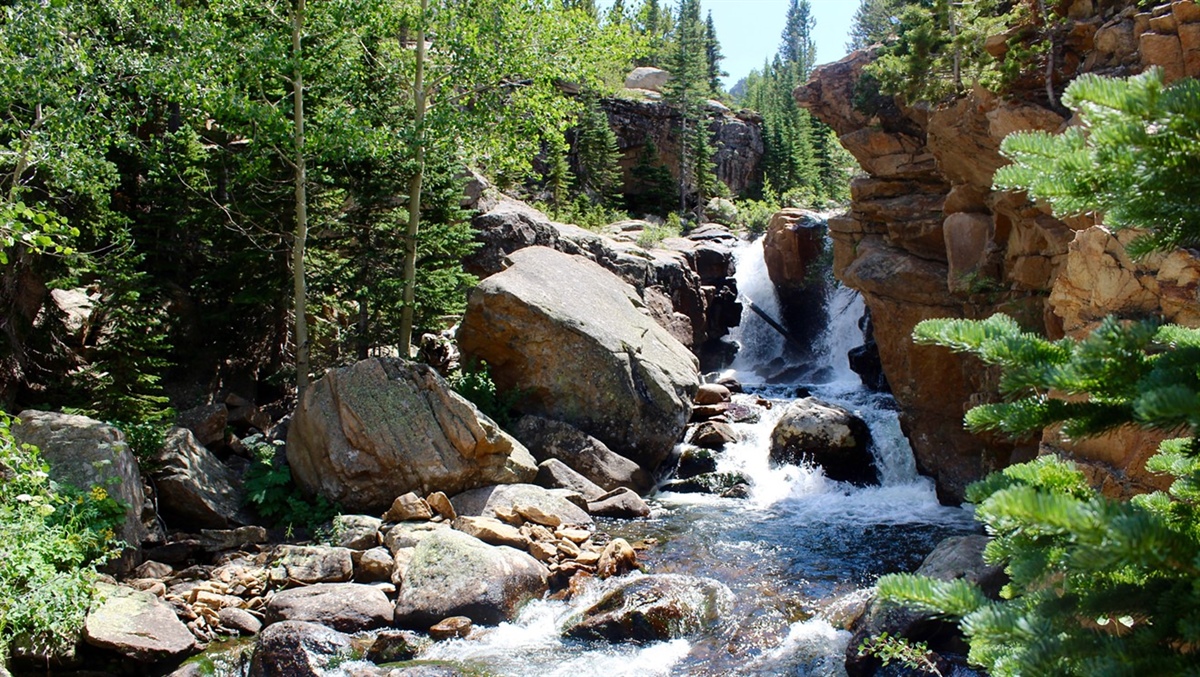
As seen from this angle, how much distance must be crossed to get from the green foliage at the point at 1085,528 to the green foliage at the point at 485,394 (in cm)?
1317

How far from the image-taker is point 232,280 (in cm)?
1528

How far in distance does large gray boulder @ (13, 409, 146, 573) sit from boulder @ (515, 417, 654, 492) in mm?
6999

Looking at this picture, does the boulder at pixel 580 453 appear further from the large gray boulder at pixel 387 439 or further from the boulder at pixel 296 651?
the boulder at pixel 296 651

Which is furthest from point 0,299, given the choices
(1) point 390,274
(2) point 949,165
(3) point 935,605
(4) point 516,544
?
(2) point 949,165

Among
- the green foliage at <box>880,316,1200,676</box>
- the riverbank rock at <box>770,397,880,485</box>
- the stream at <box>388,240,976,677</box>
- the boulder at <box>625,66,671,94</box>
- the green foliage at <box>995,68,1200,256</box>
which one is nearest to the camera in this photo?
the green foliage at <box>880,316,1200,676</box>

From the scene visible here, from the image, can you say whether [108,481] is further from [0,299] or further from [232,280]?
[232,280]

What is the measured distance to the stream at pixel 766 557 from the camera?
352 inches

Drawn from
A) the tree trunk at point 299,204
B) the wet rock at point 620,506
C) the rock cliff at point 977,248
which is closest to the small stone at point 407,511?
the tree trunk at point 299,204

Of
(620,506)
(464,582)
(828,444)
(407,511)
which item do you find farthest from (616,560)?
(828,444)

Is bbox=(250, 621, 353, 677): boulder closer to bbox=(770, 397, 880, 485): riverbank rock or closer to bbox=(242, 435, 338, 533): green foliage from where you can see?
bbox=(242, 435, 338, 533): green foliage

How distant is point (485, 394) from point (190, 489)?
18.3 ft

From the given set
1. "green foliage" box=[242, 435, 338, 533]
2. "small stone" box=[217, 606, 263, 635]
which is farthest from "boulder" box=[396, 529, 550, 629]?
"green foliage" box=[242, 435, 338, 533]

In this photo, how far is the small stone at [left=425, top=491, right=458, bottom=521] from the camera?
12.6 m

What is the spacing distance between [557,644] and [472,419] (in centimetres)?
502
